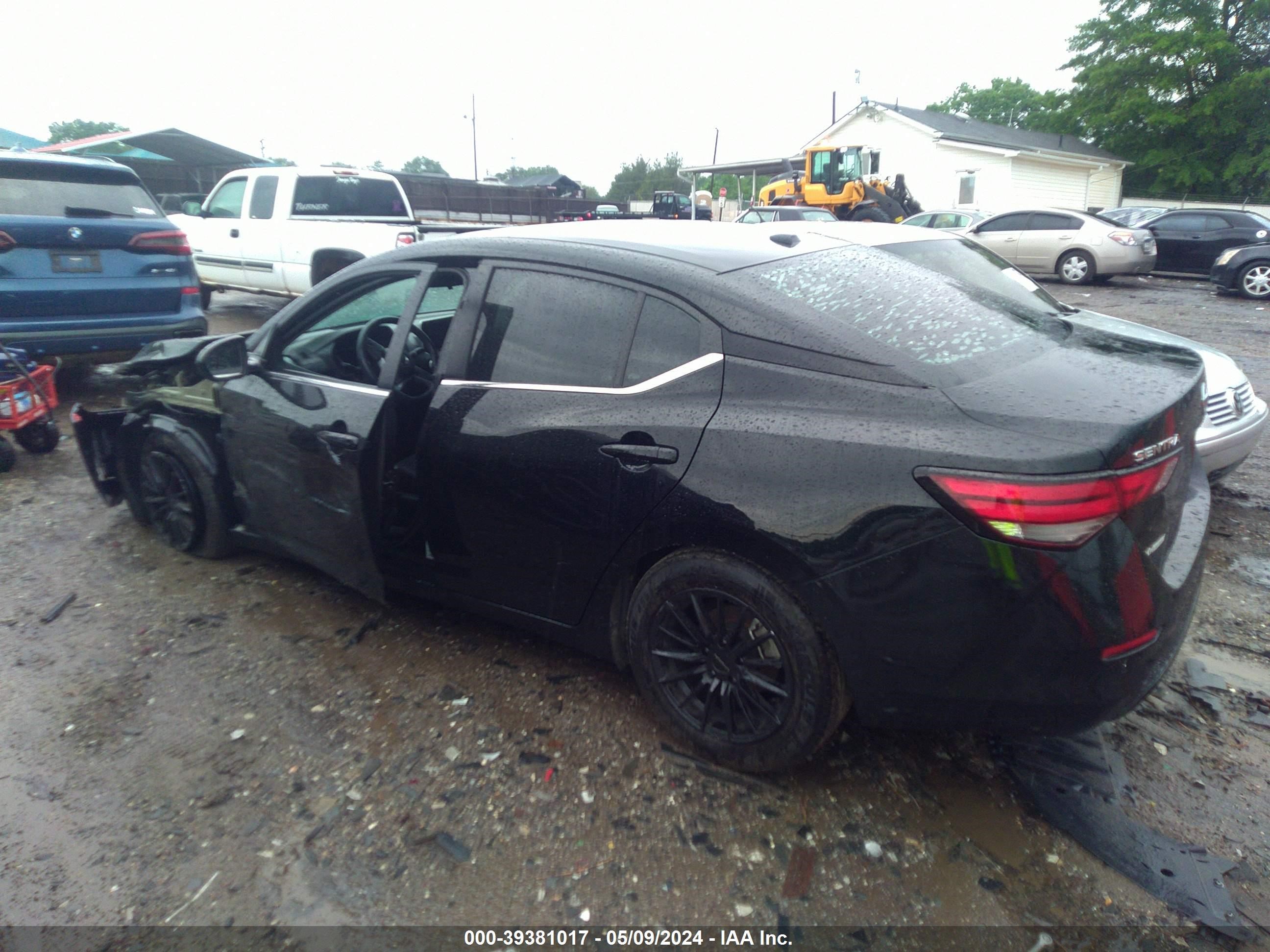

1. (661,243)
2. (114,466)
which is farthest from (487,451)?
(114,466)

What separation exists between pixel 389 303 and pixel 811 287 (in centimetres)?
220

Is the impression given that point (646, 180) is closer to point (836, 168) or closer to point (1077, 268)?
point (836, 168)

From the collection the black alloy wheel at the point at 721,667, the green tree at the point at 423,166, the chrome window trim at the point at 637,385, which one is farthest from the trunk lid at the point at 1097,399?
the green tree at the point at 423,166

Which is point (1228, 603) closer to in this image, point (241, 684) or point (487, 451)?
point (487, 451)

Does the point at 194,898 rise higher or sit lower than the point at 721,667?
lower

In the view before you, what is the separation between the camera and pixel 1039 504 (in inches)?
82.7

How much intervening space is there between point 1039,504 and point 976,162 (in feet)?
Answer: 123

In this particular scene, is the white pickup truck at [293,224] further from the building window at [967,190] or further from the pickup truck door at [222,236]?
the building window at [967,190]

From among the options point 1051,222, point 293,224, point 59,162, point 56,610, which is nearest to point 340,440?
point 56,610

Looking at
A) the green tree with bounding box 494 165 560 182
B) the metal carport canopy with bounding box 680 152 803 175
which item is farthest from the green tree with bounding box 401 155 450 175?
the metal carport canopy with bounding box 680 152 803 175

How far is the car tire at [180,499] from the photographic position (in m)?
4.14

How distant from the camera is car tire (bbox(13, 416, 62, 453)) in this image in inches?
231

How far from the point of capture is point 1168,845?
246cm

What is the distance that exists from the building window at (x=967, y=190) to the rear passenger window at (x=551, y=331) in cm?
3673
